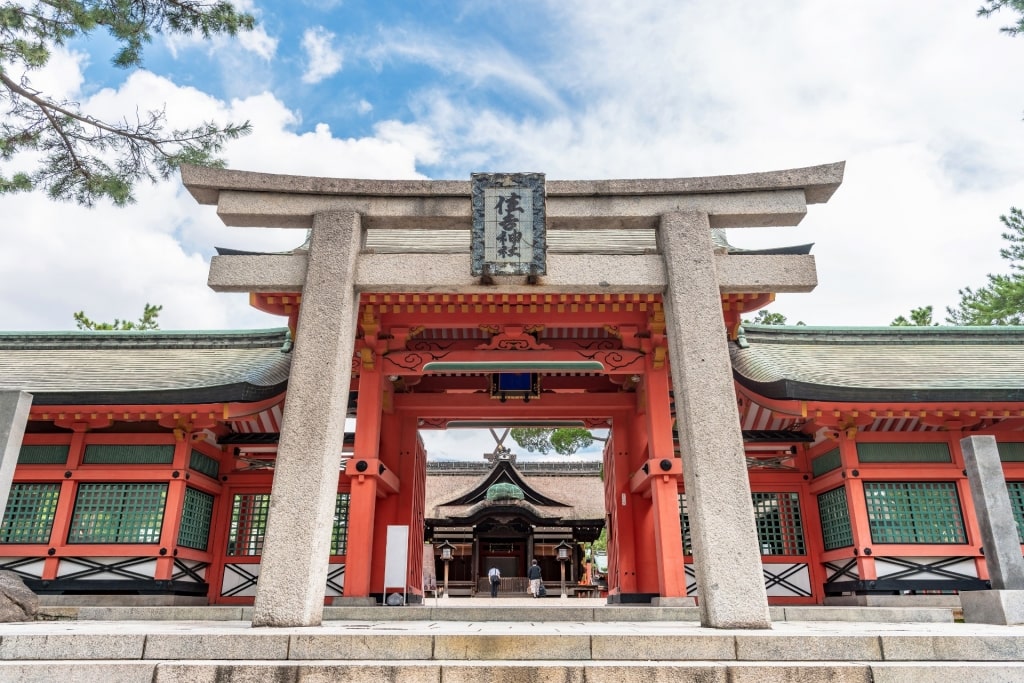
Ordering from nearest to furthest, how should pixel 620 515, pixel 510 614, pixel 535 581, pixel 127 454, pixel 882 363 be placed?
pixel 510 614, pixel 127 454, pixel 620 515, pixel 882 363, pixel 535 581

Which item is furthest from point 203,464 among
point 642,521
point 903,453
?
point 903,453

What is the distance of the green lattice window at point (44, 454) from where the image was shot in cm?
1141

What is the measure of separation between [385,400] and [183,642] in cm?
756

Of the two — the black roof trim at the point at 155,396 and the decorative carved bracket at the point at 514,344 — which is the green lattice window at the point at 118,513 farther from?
the decorative carved bracket at the point at 514,344

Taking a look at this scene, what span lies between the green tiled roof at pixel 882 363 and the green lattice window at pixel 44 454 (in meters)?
12.6

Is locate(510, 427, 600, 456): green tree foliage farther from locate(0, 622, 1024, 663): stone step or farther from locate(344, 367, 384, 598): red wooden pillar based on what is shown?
locate(0, 622, 1024, 663): stone step

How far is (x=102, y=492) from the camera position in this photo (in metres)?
11.3

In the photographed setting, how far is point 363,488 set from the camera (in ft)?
33.5

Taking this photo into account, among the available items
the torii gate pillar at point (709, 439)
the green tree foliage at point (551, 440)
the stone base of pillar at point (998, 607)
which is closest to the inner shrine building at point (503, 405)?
the torii gate pillar at point (709, 439)

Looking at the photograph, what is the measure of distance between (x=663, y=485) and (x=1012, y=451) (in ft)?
22.3

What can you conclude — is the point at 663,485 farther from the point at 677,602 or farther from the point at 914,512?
the point at 914,512

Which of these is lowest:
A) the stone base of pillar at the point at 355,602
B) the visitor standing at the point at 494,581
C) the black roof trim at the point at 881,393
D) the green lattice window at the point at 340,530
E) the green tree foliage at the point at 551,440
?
the visitor standing at the point at 494,581

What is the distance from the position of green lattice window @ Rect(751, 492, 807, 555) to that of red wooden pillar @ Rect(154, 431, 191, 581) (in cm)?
1081

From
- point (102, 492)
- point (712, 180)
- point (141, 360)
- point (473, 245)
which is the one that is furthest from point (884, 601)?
point (141, 360)
